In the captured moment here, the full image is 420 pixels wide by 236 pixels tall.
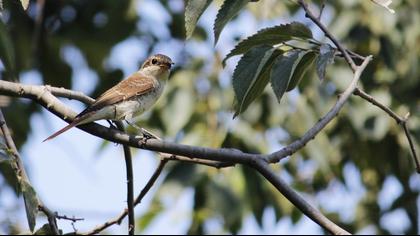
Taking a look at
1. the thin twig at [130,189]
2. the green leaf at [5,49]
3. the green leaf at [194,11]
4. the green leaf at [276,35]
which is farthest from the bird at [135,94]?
the green leaf at [194,11]

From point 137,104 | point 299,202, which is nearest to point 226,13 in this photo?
point 299,202

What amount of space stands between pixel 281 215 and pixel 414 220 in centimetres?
156

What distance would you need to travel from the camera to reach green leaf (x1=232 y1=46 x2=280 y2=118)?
2818 millimetres

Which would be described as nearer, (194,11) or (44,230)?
(194,11)

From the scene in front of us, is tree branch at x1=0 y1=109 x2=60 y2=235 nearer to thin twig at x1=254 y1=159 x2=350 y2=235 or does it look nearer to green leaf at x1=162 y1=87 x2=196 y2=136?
thin twig at x1=254 y1=159 x2=350 y2=235

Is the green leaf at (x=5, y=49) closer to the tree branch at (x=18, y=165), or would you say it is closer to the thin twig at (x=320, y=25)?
the tree branch at (x=18, y=165)

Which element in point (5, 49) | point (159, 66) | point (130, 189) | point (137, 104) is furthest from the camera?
point (159, 66)

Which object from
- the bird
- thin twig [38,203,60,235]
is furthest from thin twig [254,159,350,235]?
the bird

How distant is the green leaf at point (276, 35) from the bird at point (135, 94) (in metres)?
0.84

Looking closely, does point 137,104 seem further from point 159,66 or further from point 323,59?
point 323,59

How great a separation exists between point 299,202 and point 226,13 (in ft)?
2.25

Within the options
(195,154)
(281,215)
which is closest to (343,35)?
(281,215)

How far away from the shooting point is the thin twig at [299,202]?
2371 millimetres

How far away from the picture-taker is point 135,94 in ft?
14.9
